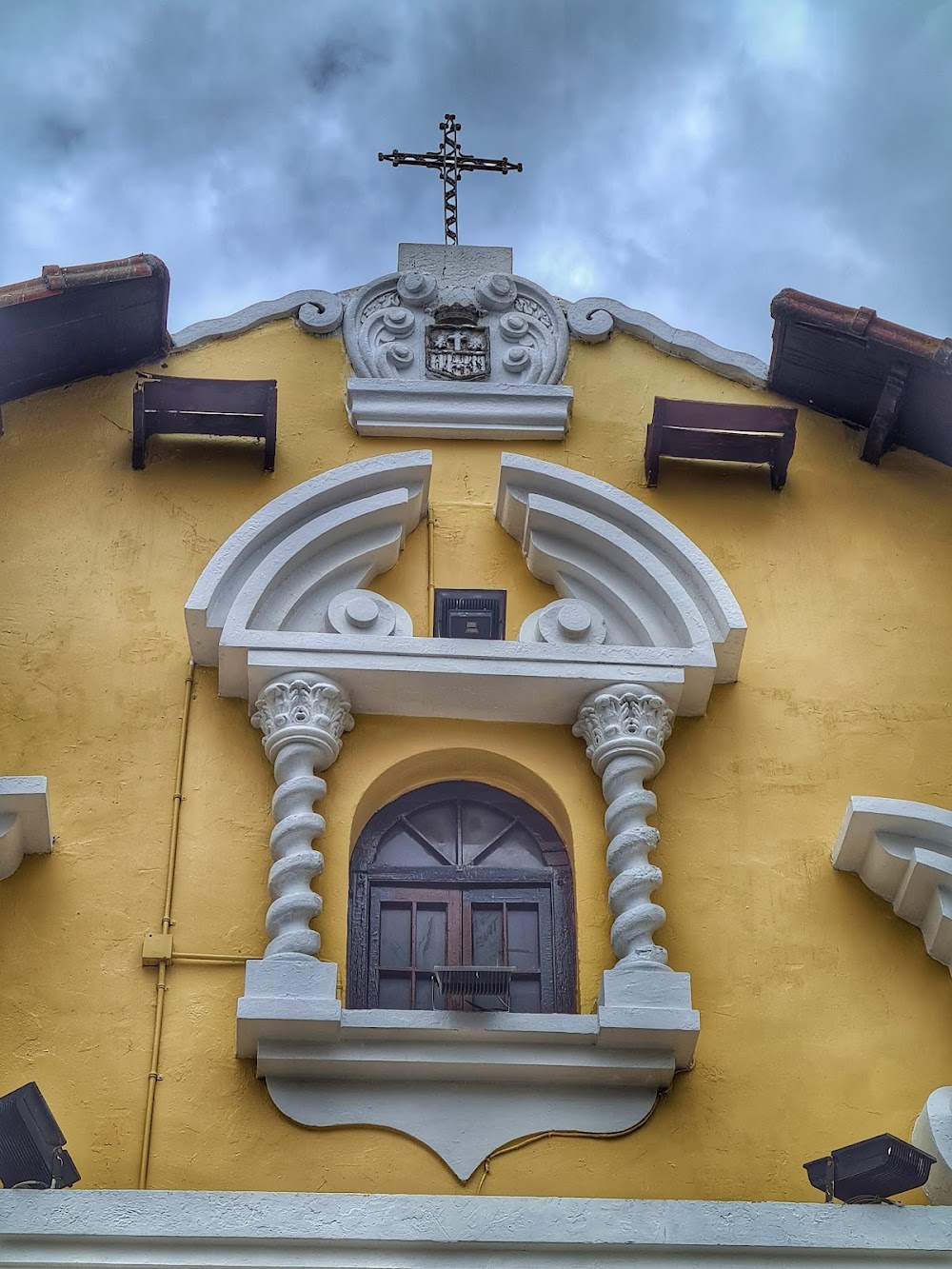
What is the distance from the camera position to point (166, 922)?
863cm

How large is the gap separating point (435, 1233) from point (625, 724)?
10.1 ft

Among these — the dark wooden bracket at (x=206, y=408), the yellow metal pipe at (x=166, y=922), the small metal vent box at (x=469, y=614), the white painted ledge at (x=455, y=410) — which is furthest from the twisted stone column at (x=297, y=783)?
the white painted ledge at (x=455, y=410)

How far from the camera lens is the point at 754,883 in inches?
355

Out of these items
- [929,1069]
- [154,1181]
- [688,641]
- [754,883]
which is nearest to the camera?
[154,1181]

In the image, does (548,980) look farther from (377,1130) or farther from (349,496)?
(349,496)

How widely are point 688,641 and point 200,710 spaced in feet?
8.28

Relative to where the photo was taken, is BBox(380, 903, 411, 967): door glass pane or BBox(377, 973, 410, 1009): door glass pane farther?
BBox(380, 903, 411, 967): door glass pane

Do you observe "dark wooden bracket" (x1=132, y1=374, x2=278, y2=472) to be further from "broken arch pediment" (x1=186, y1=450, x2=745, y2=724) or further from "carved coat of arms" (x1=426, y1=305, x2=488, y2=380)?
"carved coat of arms" (x1=426, y1=305, x2=488, y2=380)

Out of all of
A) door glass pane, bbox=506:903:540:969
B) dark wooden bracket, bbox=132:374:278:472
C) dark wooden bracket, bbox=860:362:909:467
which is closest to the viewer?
door glass pane, bbox=506:903:540:969

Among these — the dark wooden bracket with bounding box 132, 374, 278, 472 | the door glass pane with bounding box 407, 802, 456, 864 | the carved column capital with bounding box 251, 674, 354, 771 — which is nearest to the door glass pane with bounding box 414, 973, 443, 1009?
the door glass pane with bounding box 407, 802, 456, 864

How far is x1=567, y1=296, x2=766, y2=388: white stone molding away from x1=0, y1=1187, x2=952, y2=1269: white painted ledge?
5741 millimetres

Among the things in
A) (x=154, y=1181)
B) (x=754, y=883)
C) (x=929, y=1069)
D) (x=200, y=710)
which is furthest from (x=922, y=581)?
(x=154, y=1181)

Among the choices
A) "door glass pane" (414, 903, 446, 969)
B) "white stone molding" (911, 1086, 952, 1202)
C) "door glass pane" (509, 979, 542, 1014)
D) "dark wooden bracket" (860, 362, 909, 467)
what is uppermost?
"dark wooden bracket" (860, 362, 909, 467)

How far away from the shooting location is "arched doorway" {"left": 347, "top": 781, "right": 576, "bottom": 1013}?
877cm
